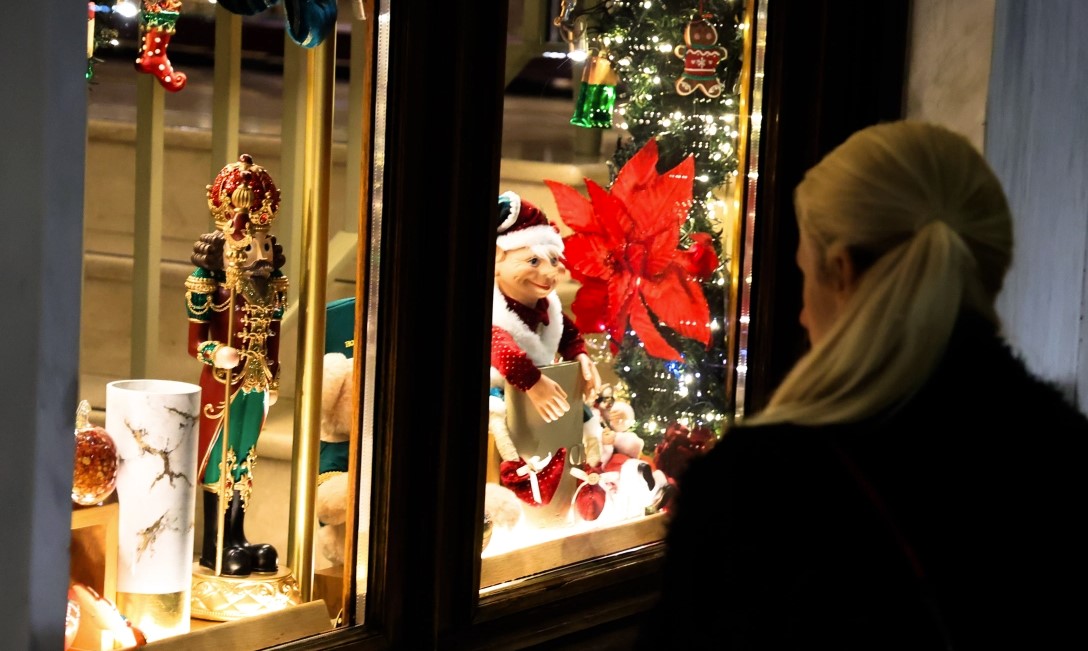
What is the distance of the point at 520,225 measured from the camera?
2.18 m

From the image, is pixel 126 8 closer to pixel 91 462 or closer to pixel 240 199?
pixel 240 199

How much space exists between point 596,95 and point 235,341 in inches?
34.4

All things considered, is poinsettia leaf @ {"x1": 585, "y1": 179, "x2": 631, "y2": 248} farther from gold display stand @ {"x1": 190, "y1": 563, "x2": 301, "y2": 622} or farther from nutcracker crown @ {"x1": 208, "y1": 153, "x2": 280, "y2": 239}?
gold display stand @ {"x1": 190, "y1": 563, "x2": 301, "y2": 622}

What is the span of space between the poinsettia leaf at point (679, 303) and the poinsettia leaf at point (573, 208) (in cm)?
21

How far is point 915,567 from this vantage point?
990mm

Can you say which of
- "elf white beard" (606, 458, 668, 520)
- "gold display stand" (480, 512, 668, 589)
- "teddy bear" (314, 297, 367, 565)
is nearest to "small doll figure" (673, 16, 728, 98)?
"elf white beard" (606, 458, 668, 520)

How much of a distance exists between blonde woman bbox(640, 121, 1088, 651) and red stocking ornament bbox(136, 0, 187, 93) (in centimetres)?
99

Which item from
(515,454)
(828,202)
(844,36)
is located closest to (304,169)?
(515,454)

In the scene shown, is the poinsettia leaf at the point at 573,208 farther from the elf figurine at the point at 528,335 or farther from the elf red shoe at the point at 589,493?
the elf red shoe at the point at 589,493

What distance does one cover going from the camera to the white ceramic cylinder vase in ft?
5.49

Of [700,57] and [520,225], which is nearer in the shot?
[520,225]

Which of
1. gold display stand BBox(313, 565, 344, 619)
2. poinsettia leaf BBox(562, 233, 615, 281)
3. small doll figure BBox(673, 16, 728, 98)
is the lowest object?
gold display stand BBox(313, 565, 344, 619)

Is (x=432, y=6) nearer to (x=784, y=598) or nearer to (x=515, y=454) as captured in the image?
(x=515, y=454)

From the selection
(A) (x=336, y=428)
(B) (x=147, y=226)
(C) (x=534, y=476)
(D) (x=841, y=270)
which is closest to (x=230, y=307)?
(B) (x=147, y=226)
